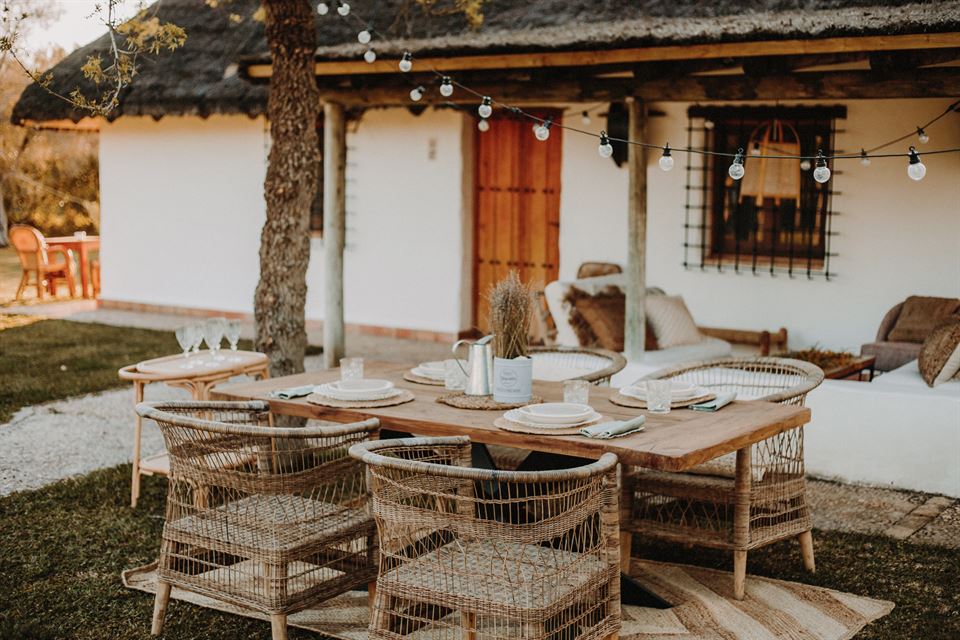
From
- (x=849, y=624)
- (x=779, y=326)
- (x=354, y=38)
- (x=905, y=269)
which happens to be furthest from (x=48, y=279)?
(x=849, y=624)

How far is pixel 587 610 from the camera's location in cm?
330

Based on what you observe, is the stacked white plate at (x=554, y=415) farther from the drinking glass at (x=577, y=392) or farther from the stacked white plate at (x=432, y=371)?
the stacked white plate at (x=432, y=371)

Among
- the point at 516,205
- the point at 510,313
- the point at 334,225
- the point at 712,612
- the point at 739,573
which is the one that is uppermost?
the point at 516,205

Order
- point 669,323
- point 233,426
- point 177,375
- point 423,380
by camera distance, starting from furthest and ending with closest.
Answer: point 669,323 < point 177,375 < point 423,380 < point 233,426

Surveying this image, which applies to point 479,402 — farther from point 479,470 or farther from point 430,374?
point 479,470

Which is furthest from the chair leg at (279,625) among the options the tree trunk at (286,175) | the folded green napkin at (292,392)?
the tree trunk at (286,175)

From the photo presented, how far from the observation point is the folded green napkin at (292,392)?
445 cm

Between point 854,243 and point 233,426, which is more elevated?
point 854,243

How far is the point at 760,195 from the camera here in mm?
8273

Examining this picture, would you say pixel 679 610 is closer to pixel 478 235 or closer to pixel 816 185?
pixel 816 185

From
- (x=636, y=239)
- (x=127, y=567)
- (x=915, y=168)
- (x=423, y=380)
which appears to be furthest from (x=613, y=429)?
(x=636, y=239)

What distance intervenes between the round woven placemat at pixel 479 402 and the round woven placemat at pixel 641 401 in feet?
0.97

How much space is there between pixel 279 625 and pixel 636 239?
12.4 feet

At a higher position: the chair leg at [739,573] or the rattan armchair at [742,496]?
the rattan armchair at [742,496]
